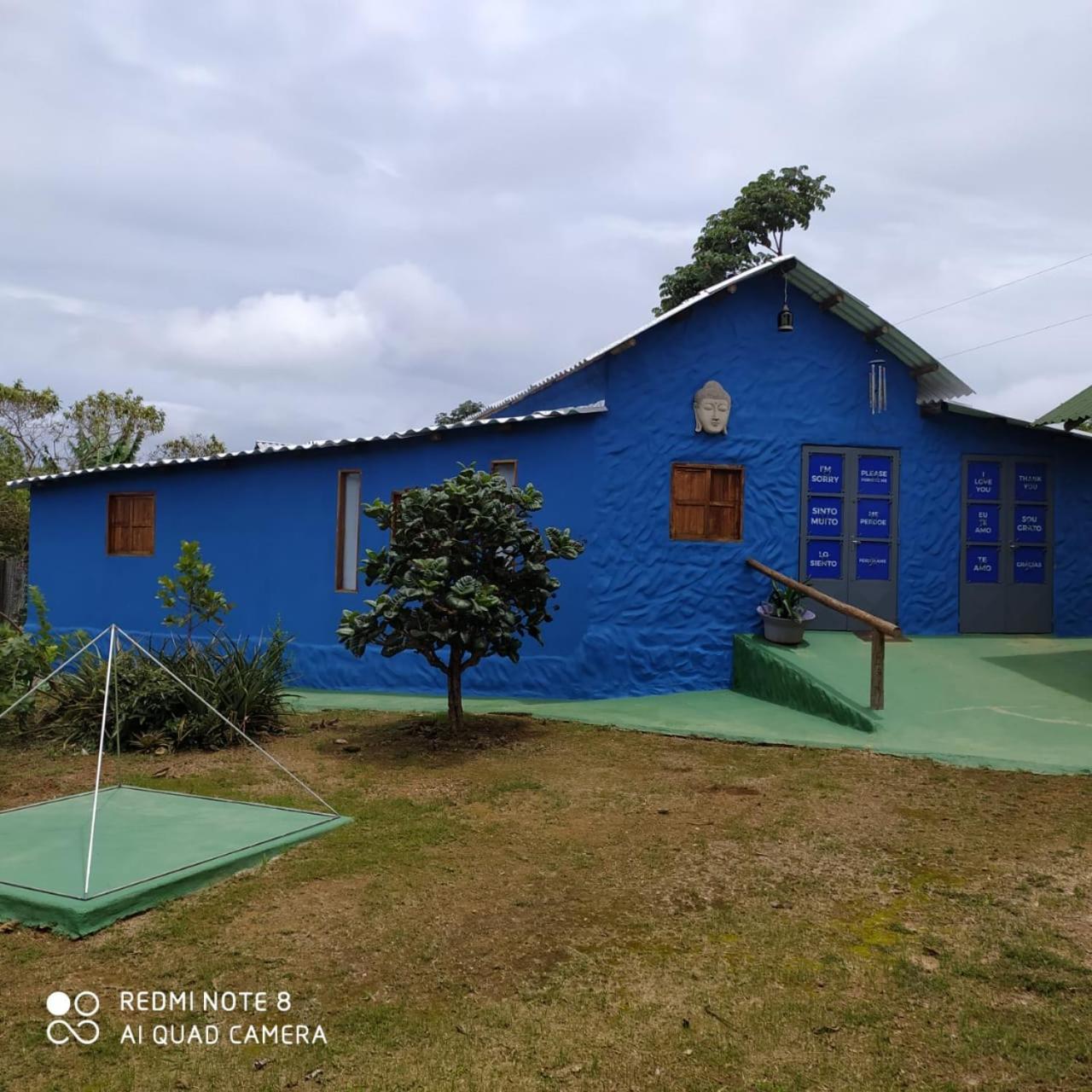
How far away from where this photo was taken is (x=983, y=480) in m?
11.2

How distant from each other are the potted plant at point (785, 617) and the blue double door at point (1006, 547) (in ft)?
7.37

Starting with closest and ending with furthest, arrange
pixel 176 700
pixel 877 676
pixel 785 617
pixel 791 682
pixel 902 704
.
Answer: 1. pixel 176 700
2. pixel 877 676
3. pixel 902 704
4. pixel 791 682
5. pixel 785 617

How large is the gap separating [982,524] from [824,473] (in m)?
2.02

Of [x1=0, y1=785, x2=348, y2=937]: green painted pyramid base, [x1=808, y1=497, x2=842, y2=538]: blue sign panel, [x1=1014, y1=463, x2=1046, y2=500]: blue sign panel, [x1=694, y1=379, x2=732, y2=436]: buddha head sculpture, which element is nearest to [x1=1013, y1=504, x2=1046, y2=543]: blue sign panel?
[x1=1014, y1=463, x2=1046, y2=500]: blue sign panel

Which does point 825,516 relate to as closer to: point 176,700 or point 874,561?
point 874,561

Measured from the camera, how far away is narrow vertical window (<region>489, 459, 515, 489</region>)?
1062 centimetres

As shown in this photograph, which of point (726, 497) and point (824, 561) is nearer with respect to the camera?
point (726, 497)

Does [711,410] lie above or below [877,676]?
above

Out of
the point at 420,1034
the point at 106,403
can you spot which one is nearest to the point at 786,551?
the point at 420,1034

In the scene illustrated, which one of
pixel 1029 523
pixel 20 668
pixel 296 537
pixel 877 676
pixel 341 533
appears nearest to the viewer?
A: pixel 877 676

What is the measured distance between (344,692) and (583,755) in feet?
14.9

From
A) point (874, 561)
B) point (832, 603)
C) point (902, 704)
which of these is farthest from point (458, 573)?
point (874, 561)

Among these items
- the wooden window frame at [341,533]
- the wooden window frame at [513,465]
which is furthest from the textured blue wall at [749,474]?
the wooden window frame at [341,533]

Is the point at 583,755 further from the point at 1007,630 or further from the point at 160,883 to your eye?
the point at 1007,630
